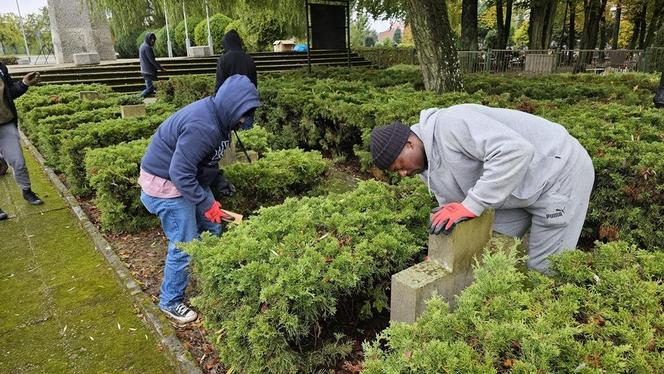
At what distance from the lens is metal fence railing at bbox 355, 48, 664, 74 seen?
1864cm

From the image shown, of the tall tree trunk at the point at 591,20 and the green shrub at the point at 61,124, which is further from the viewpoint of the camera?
the tall tree trunk at the point at 591,20

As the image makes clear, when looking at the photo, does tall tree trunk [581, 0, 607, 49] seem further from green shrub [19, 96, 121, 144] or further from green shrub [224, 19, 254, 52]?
green shrub [19, 96, 121, 144]

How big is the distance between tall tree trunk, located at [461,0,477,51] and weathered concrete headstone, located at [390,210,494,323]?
62.0 feet

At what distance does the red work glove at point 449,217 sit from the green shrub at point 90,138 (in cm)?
483

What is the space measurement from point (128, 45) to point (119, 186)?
125 feet

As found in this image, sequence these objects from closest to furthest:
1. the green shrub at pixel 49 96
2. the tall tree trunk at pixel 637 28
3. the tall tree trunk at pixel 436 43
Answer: the tall tree trunk at pixel 436 43 < the green shrub at pixel 49 96 < the tall tree trunk at pixel 637 28

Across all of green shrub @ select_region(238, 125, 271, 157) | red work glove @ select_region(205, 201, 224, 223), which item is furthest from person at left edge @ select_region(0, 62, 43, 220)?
red work glove @ select_region(205, 201, 224, 223)

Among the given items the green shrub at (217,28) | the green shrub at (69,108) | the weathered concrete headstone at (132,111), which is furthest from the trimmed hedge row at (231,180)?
the green shrub at (217,28)

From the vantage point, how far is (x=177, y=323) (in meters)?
3.57

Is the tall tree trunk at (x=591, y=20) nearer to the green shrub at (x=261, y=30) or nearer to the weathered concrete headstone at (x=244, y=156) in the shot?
the green shrub at (x=261, y=30)

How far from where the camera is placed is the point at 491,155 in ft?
6.74

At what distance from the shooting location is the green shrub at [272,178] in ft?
14.2

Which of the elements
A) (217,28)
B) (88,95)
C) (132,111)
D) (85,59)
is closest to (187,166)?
(132,111)

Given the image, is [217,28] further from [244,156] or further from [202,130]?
[202,130]
